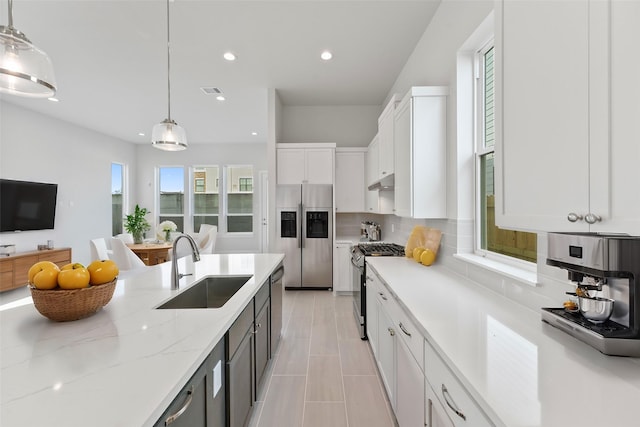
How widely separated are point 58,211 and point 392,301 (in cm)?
681

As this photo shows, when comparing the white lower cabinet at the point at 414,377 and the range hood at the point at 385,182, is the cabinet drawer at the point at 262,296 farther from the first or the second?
the range hood at the point at 385,182

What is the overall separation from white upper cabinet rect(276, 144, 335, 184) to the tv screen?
14.3 ft

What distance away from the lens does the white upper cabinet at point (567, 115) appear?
726 mm

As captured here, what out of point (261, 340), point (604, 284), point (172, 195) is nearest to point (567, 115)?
point (604, 284)

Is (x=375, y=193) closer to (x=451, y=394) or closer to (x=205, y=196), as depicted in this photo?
(x=451, y=394)

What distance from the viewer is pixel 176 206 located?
8.09 m

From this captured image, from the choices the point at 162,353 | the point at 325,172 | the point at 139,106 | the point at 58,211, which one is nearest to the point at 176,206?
the point at 58,211

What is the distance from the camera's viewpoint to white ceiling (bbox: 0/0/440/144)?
263 cm

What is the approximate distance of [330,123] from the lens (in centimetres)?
512

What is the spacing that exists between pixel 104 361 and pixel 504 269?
Answer: 6.19ft

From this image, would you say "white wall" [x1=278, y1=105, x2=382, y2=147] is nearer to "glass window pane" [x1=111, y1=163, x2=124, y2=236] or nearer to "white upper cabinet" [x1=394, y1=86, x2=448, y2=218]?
"white upper cabinet" [x1=394, y1=86, x2=448, y2=218]

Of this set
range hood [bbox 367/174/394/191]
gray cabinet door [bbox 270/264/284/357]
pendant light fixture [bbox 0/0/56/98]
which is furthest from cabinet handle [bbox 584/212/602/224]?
range hood [bbox 367/174/394/191]

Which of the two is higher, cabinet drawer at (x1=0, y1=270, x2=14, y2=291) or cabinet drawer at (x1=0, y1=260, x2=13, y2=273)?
cabinet drawer at (x1=0, y1=260, x2=13, y2=273)

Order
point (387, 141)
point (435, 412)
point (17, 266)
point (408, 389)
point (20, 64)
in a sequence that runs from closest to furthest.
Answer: point (435, 412) → point (20, 64) → point (408, 389) → point (387, 141) → point (17, 266)
